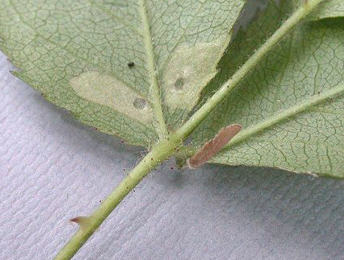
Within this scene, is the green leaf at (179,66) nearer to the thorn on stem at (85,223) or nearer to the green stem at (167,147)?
the green stem at (167,147)

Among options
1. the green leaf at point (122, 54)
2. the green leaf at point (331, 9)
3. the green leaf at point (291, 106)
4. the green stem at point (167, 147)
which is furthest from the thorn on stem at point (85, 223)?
the green leaf at point (331, 9)

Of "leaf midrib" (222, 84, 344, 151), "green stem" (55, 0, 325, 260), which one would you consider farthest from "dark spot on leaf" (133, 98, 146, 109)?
"leaf midrib" (222, 84, 344, 151)

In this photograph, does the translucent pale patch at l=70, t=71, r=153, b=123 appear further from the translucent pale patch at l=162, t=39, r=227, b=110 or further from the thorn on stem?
A: the thorn on stem

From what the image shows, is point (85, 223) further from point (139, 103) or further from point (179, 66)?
point (179, 66)

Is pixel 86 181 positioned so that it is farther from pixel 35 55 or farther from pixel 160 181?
pixel 35 55

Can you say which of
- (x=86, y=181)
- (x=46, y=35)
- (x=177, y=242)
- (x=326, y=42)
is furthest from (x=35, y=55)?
(x=326, y=42)

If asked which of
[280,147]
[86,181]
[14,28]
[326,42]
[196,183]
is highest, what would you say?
[326,42]

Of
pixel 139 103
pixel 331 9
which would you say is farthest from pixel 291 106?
pixel 139 103
